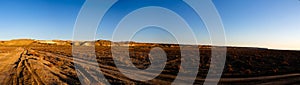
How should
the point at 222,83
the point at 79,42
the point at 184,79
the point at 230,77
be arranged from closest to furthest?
the point at 222,83
the point at 184,79
the point at 230,77
the point at 79,42

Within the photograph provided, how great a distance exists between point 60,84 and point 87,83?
3.27ft

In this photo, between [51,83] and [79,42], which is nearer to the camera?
[51,83]

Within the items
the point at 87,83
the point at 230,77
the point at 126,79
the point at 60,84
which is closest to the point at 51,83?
the point at 60,84

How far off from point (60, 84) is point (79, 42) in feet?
261

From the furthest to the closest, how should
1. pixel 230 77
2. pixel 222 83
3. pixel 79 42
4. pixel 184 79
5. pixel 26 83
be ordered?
pixel 79 42, pixel 230 77, pixel 184 79, pixel 222 83, pixel 26 83

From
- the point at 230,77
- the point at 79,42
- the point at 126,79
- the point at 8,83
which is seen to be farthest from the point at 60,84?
the point at 79,42

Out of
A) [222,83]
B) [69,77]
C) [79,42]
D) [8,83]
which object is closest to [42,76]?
[69,77]

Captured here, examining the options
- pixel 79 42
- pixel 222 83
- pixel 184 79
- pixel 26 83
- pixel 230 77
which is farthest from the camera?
pixel 79 42

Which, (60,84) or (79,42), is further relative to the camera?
(79,42)

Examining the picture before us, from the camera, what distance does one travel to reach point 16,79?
12.1 m

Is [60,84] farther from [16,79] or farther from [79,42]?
[79,42]

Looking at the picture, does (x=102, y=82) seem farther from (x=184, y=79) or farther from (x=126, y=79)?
(x=184, y=79)

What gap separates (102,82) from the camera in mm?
11750

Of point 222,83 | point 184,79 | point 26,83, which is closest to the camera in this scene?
point 26,83
